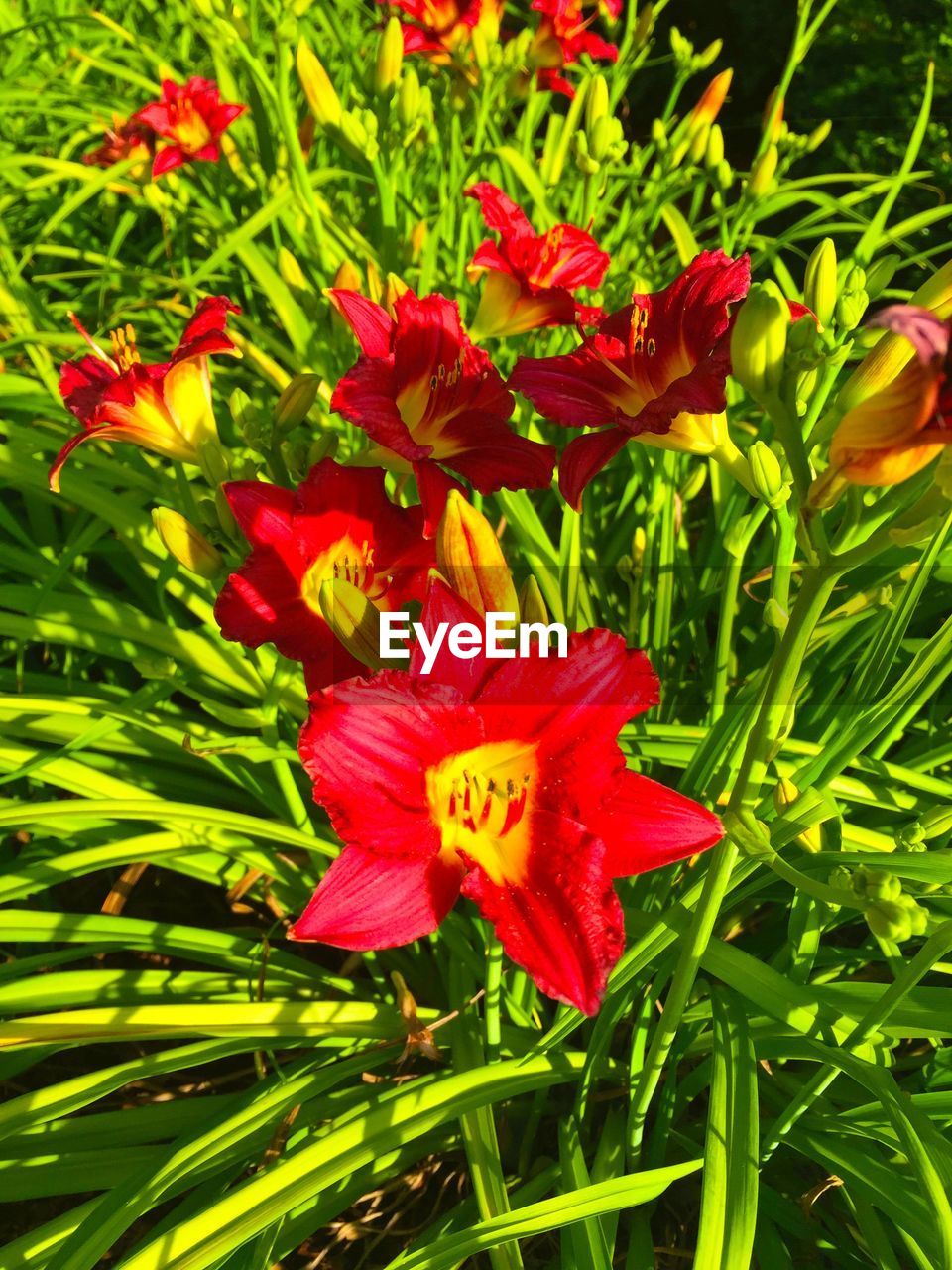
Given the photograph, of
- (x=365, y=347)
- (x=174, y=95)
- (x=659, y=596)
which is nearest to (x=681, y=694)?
(x=659, y=596)

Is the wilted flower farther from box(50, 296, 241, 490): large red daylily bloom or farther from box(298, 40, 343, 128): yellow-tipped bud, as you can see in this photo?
box(298, 40, 343, 128): yellow-tipped bud

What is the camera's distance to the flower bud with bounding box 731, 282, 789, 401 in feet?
2.02

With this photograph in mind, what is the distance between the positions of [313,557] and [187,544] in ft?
0.49

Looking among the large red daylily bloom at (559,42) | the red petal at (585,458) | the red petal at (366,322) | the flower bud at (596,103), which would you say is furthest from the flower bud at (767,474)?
the large red daylily bloom at (559,42)

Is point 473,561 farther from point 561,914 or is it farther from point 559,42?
point 559,42

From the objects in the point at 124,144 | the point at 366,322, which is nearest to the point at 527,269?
the point at 366,322

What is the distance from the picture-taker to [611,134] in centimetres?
→ 137

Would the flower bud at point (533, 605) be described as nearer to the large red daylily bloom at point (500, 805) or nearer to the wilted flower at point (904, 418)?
the large red daylily bloom at point (500, 805)

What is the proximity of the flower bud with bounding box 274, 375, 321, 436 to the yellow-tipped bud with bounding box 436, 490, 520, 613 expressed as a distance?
0.93 ft

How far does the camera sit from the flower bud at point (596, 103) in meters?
1.38

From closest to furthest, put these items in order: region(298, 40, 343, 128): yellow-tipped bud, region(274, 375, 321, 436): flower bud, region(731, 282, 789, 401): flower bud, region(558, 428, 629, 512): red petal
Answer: region(731, 282, 789, 401): flower bud, region(558, 428, 629, 512): red petal, region(274, 375, 321, 436): flower bud, region(298, 40, 343, 128): yellow-tipped bud

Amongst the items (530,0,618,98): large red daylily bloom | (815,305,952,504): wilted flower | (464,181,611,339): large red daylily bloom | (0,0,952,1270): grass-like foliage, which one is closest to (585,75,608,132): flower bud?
(0,0,952,1270): grass-like foliage

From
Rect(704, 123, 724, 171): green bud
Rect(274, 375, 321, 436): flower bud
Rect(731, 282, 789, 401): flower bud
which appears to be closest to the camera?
Rect(731, 282, 789, 401): flower bud

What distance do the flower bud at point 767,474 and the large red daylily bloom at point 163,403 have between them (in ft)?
1.79
